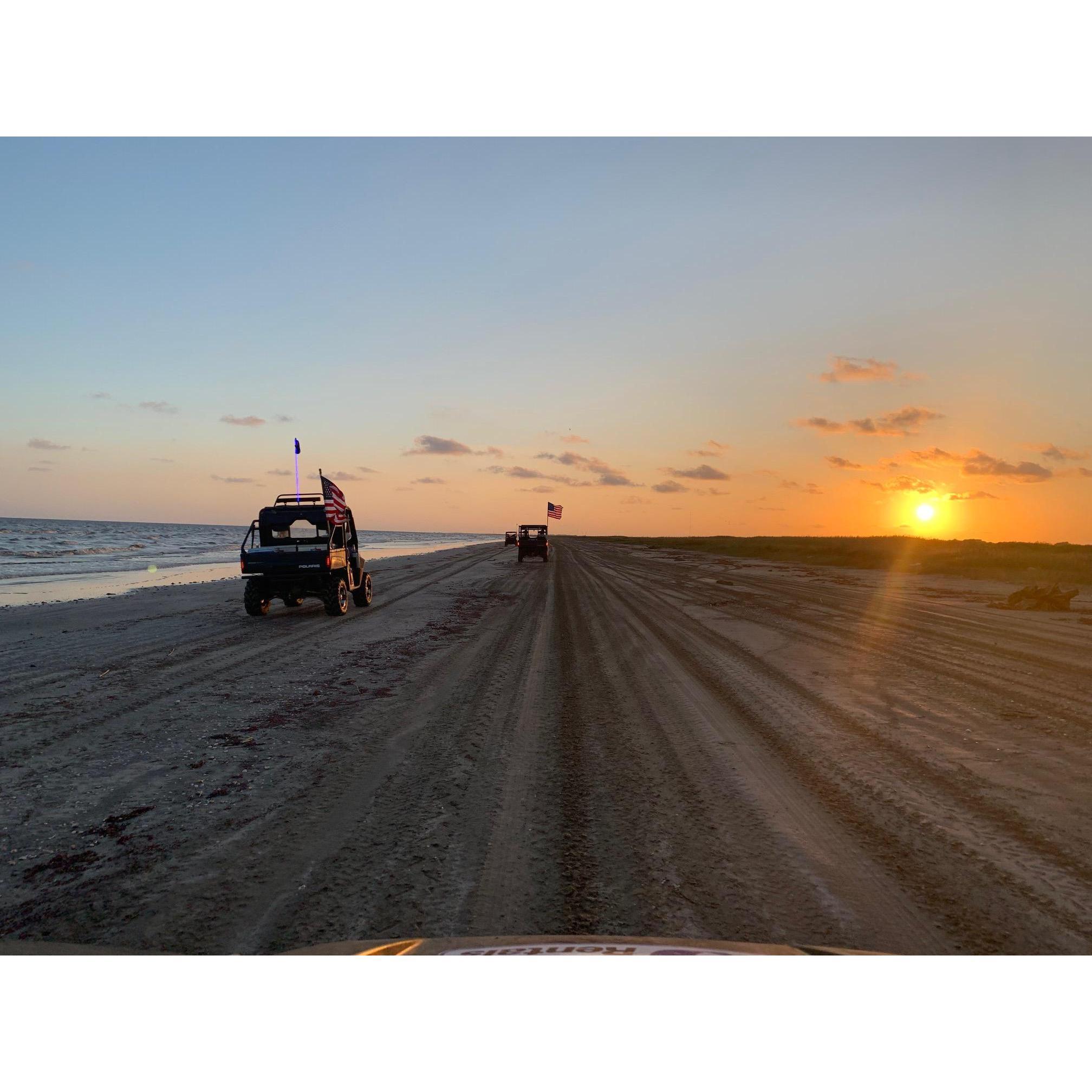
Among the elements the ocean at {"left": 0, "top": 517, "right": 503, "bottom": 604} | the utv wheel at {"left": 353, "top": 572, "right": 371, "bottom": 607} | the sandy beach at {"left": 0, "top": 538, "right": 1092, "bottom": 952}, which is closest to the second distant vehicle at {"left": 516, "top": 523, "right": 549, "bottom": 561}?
the ocean at {"left": 0, "top": 517, "right": 503, "bottom": 604}

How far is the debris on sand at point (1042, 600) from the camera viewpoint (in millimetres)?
16297

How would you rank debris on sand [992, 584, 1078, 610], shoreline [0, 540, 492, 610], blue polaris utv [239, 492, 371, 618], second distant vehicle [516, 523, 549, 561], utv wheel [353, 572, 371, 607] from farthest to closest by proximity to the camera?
second distant vehicle [516, 523, 549, 561] < shoreline [0, 540, 492, 610] < utv wheel [353, 572, 371, 607] < debris on sand [992, 584, 1078, 610] < blue polaris utv [239, 492, 371, 618]

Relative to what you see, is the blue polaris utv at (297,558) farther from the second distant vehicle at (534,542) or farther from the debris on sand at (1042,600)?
the second distant vehicle at (534,542)

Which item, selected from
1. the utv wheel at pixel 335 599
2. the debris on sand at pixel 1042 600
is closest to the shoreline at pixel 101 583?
the utv wheel at pixel 335 599

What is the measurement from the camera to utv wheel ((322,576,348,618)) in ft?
50.6

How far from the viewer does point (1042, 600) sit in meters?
16.4

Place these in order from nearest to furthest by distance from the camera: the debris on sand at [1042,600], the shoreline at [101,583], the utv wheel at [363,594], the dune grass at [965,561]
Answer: the debris on sand at [1042,600] → the utv wheel at [363,594] → the shoreline at [101,583] → the dune grass at [965,561]

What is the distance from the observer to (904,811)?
15.3ft

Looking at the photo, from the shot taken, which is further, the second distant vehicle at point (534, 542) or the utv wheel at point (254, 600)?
the second distant vehicle at point (534, 542)

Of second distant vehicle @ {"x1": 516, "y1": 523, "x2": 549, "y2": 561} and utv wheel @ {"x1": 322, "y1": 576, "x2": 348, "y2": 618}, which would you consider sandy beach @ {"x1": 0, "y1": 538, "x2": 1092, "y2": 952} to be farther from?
second distant vehicle @ {"x1": 516, "y1": 523, "x2": 549, "y2": 561}

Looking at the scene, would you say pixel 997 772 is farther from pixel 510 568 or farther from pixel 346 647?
pixel 510 568

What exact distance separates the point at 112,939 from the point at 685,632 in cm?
1084

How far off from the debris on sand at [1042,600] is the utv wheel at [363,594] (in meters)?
16.5

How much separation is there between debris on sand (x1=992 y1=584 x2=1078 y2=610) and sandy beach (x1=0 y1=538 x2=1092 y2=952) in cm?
601
